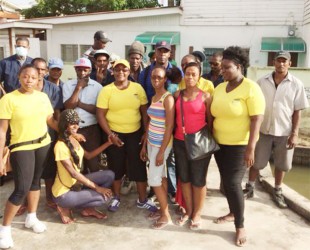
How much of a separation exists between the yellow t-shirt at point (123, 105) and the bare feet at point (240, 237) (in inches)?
62.9

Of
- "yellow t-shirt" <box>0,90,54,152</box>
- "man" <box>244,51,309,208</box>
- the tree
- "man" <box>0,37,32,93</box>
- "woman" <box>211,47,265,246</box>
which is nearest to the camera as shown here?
"yellow t-shirt" <box>0,90,54,152</box>

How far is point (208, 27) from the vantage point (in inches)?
561

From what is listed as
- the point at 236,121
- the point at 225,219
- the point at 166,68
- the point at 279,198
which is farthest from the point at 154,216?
the point at 166,68

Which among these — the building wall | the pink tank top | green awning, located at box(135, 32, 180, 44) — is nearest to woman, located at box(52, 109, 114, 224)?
the pink tank top

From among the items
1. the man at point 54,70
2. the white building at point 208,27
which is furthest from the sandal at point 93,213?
the white building at point 208,27

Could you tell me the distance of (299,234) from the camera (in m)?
3.59

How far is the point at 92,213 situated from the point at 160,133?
4.28 feet

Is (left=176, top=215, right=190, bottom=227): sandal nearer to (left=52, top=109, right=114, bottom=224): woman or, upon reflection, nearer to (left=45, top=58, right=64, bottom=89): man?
(left=52, top=109, right=114, bottom=224): woman

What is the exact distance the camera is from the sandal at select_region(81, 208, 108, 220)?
3.89 m

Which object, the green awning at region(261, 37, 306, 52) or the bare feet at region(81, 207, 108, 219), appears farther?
the green awning at region(261, 37, 306, 52)

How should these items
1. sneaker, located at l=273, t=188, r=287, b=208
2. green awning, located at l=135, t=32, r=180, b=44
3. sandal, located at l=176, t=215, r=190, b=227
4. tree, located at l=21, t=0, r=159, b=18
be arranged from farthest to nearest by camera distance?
tree, located at l=21, t=0, r=159, b=18
green awning, located at l=135, t=32, r=180, b=44
sneaker, located at l=273, t=188, r=287, b=208
sandal, located at l=176, t=215, r=190, b=227

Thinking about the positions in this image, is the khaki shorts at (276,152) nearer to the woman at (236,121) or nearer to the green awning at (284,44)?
the woman at (236,121)

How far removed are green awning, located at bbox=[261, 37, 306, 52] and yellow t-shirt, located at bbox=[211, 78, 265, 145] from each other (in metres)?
10.4

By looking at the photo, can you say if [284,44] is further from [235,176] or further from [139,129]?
[235,176]
